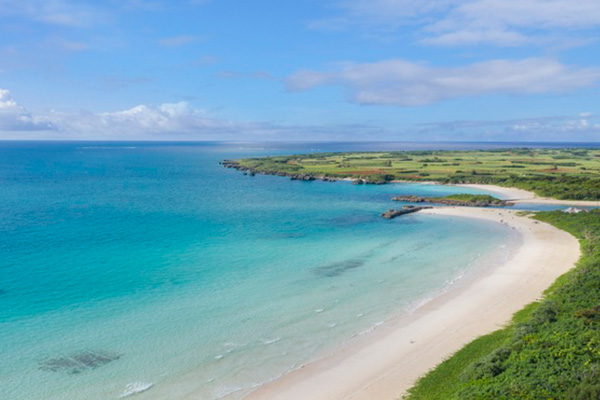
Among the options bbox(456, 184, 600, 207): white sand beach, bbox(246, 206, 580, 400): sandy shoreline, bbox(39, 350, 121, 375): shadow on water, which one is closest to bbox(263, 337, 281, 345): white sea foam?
bbox(246, 206, 580, 400): sandy shoreline

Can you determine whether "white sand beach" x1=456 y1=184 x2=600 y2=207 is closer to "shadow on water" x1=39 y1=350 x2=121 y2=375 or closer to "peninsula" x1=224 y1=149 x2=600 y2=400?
"peninsula" x1=224 y1=149 x2=600 y2=400

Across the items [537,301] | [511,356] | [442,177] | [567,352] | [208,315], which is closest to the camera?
[567,352]

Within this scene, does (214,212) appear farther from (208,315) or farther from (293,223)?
(208,315)

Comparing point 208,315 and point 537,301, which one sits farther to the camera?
point 537,301

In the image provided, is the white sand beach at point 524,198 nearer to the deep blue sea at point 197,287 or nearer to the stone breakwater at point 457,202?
the stone breakwater at point 457,202

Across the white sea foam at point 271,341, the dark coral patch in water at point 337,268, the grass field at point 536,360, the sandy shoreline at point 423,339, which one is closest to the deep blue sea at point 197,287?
the white sea foam at point 271,341

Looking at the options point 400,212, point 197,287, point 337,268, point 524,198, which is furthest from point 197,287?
point 524,198

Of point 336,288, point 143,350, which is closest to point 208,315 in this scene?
point 143,350
